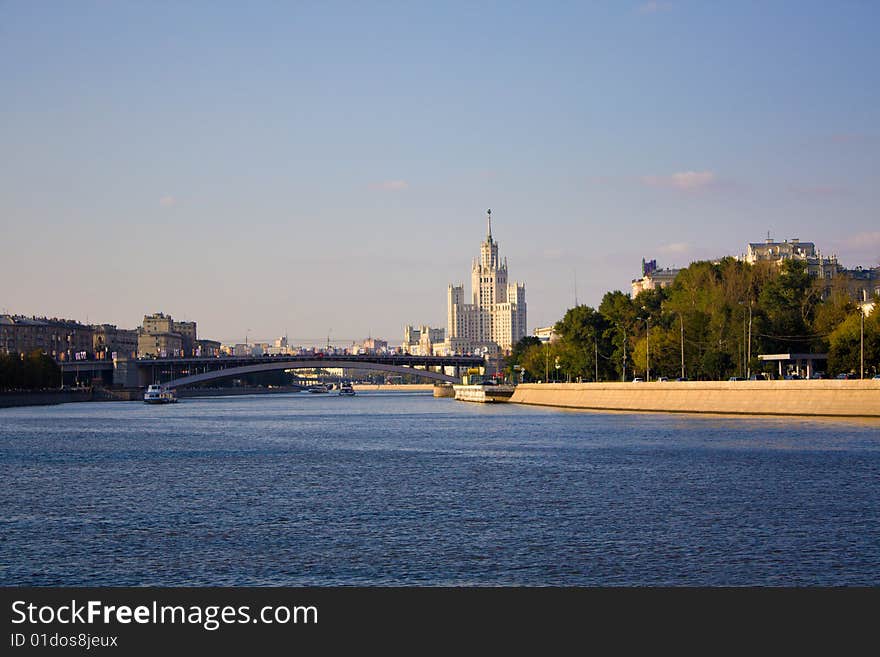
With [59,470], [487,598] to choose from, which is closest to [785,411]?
[59,470]

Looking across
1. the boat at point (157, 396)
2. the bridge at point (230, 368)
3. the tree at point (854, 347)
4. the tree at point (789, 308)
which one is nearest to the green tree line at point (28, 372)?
the boat at point (157, 396)

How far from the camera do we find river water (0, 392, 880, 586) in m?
23.5

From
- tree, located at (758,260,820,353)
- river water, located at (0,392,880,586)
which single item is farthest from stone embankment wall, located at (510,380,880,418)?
tree, located at (758,260,820,353)

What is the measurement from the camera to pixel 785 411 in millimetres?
71375

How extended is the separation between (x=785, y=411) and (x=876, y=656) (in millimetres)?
56183

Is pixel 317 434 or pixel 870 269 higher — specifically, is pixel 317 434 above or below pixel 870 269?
below

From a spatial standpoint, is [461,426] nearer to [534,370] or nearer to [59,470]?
[59,470]

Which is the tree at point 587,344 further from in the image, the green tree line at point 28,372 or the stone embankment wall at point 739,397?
the green tree line at point 28,372

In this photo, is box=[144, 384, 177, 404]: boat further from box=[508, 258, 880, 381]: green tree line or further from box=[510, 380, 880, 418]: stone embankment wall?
box=[510, 380, 880, 418]: stone embankment wall

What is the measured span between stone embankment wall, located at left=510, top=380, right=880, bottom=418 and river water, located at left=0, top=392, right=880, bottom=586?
7.01 metres

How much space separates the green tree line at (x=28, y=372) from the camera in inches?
5084

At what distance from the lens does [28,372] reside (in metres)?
135

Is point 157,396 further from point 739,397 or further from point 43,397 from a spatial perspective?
point 739,397

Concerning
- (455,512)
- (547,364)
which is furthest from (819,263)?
(455,512)
